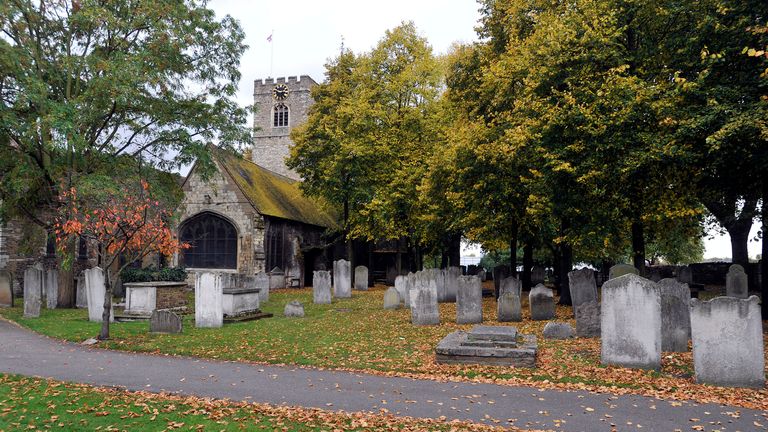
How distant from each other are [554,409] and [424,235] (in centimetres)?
2001

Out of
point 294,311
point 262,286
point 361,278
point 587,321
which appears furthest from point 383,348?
point 361,278

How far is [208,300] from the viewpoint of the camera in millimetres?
15266

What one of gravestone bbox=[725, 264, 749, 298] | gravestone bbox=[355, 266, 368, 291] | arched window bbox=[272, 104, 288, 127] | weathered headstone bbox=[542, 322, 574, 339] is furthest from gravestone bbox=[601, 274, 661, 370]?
arched window bbox=[272, 104, 288, 127]

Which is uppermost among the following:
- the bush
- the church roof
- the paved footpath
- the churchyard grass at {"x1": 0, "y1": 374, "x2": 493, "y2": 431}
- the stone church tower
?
the stone church tower

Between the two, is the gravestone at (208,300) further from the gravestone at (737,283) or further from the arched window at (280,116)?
the arched window at (280,116)

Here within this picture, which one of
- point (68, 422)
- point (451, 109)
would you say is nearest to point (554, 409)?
point (68, 422)

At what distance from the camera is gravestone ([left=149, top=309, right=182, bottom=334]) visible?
1410cm

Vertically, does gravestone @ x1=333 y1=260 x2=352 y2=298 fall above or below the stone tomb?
above

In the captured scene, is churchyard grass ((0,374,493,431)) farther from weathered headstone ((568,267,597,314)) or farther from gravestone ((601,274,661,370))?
weathered headstone ((568,267,597,314))

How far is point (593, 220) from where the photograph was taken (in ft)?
53.1

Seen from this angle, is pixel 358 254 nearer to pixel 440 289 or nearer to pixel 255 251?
pixel 255 251

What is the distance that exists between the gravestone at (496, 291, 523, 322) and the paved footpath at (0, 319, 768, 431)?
275 inches

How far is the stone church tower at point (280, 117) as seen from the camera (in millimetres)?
51438

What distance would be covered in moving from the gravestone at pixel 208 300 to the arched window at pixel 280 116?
38159mm
